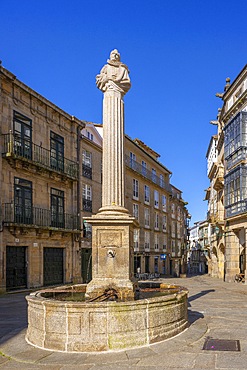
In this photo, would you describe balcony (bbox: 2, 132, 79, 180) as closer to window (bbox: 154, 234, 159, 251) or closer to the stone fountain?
the stone fountain

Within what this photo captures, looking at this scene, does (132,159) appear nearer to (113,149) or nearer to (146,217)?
(146,217)

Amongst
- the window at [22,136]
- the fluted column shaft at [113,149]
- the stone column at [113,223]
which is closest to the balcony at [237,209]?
the window at [22,136]

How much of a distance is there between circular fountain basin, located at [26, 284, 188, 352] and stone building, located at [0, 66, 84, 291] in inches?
506

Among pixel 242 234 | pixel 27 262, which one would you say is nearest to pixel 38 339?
Result: pixel 27 262

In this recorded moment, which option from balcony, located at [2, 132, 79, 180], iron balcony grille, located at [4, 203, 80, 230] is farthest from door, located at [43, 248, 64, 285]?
balcony, located at [2, 132, 79, 180]

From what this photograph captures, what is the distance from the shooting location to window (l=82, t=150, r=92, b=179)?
2943 cm

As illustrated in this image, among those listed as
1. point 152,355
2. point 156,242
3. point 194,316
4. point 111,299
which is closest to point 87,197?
point 194,316

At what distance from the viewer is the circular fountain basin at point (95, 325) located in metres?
7.60

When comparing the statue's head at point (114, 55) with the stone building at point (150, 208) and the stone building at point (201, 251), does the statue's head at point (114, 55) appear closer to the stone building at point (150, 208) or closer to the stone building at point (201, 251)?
the stone building at point (150, 208)

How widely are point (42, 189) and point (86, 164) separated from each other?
656 cm

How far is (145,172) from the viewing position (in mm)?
44188

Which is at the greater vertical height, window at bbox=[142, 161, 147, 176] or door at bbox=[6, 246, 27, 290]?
window at bbox=[142, 161, 147, 176]

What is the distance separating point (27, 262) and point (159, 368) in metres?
16.8

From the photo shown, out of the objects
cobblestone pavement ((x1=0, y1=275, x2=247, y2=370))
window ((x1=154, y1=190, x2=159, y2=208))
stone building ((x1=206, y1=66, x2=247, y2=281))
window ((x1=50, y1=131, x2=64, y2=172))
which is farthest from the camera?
window ((x1=154, y1=190, x2=159, y2=208))
